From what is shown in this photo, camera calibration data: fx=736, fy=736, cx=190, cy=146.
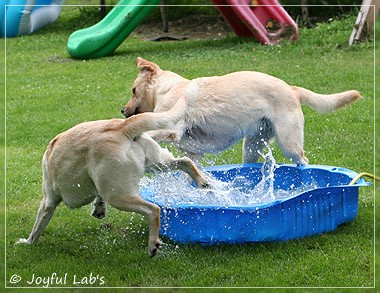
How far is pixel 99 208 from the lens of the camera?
5570 mm

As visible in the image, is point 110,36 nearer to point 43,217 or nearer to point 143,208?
point 43,217

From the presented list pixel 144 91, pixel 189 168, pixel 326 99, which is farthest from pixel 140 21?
pixel 189 168

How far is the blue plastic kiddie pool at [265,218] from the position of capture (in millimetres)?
5066

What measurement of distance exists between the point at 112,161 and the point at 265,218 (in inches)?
45.0

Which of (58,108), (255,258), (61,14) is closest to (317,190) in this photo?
(255,258)

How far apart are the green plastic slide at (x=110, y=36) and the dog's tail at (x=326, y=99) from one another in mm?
6915

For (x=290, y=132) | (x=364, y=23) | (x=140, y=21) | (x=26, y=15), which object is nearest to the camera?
(x=290, y=132)

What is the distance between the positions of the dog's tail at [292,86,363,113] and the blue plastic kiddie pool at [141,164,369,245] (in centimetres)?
75

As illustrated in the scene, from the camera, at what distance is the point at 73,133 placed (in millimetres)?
5055

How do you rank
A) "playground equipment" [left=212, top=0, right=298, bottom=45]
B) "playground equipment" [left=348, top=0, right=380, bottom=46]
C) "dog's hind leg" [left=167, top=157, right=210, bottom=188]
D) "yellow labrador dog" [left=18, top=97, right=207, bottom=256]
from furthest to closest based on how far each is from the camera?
"playground equipment" [left=212, top=0, right=298, bottom=45]
"playground equipment" [left=348, top=0, right=380, bottom=46]
"dog's hind leg" [left=167, top=157, right=210, bottom=188]
"yellow labrador dog" [left=18, top=97, right=207, bottom=256]

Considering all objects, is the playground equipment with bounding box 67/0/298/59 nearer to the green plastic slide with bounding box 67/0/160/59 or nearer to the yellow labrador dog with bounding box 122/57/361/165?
the green plastic slide with bounding box 67/0/160/59

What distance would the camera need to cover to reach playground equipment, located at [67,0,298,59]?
40.9ft

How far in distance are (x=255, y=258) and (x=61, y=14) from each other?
38.8 ft

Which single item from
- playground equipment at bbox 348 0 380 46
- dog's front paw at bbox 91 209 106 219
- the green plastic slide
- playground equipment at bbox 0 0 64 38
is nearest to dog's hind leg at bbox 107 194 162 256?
dog's front paw at bbox 91 209 106 219
